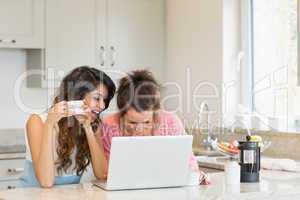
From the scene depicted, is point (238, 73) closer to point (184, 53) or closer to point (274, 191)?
point (184, 53)

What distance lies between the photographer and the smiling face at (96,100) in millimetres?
2436

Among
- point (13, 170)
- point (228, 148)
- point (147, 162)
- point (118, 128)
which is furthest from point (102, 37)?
point (147, 162)

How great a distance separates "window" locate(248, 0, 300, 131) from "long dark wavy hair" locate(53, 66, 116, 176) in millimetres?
1621

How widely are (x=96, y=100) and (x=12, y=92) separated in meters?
2.05

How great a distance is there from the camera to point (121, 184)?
2.00 m

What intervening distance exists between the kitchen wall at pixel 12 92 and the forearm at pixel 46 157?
2.17 meters

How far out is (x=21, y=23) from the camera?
3988 millimetres

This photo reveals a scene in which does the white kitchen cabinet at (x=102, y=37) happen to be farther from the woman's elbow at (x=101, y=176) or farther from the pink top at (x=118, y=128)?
the woman's elbow at (x=101, y=176)

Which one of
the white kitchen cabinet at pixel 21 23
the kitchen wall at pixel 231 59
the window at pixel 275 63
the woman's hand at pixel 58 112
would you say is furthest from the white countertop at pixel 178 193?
the white kitchen cabinet at pixel 21 23

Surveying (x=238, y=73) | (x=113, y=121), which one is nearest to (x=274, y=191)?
(x=113, y=121)

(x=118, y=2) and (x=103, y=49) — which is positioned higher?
(x=118, y=2)

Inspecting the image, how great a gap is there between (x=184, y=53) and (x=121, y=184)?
105 inches

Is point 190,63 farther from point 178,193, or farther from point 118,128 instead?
point 178,193

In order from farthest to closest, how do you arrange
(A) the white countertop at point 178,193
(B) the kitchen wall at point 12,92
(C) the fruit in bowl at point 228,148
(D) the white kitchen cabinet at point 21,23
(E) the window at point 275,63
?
(B) the kitchen wall at point 12,92 → (D) the white kitchen cabinet at point 21,23 → (E) the window at point 275,63 → (C) the fruit in bowl at point 228,148 → (A) the white countertop at point 178,193
